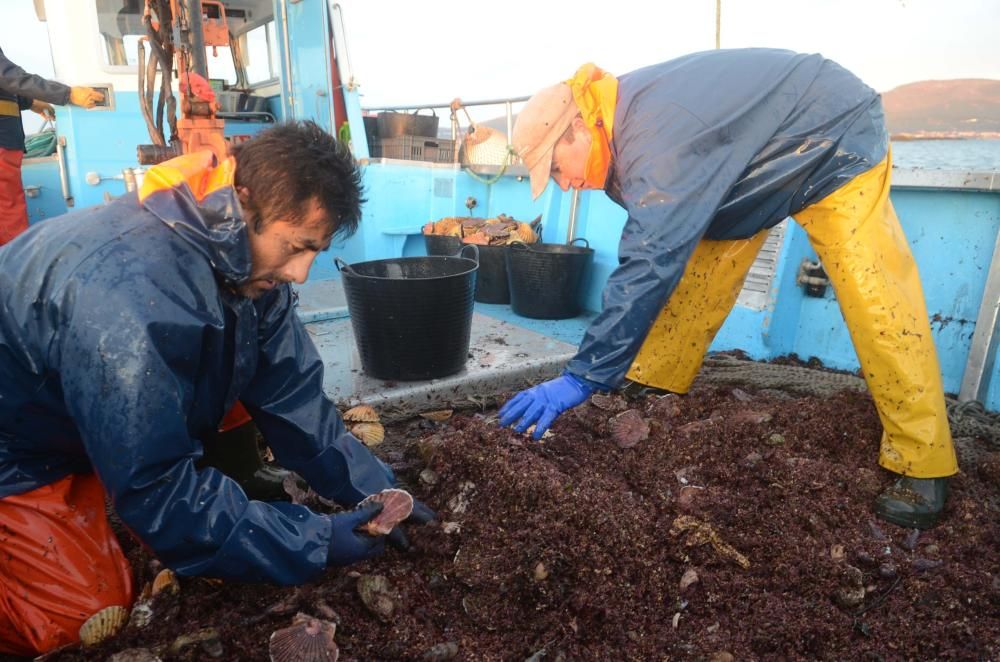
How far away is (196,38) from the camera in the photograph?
3.08 meters

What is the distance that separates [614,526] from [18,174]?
5.40 m

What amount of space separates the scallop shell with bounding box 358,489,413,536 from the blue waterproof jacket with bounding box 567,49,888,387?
0.72m

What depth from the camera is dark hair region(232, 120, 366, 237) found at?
133 centimetres

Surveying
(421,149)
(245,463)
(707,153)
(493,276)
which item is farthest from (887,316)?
(421,149)

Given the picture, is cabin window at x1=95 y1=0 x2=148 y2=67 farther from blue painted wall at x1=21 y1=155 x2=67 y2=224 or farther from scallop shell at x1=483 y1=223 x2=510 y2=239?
scallop shell at x1=483 y1=223 x2=510 y2=239

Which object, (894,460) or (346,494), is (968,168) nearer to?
(894,460)

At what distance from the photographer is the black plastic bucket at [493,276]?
478 centimetres

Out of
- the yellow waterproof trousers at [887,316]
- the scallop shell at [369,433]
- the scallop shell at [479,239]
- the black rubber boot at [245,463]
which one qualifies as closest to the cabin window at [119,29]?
the scallop shell at [479,239]

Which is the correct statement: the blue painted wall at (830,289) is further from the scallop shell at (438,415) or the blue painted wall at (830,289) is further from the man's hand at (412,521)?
the man's hand at (412,521)

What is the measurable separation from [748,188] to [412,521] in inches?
60.0

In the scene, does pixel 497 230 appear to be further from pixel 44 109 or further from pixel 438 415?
pixel 44 109

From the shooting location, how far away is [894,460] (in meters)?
2.09

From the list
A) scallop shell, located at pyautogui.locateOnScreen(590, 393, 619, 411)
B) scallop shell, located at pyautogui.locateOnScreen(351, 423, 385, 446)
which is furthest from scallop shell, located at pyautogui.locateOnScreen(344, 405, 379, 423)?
scallop shell, located at pyautogui.locateOnScreen(590, 393, 619, 411)

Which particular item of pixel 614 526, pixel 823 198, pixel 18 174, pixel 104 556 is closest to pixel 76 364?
pixel 104 556
